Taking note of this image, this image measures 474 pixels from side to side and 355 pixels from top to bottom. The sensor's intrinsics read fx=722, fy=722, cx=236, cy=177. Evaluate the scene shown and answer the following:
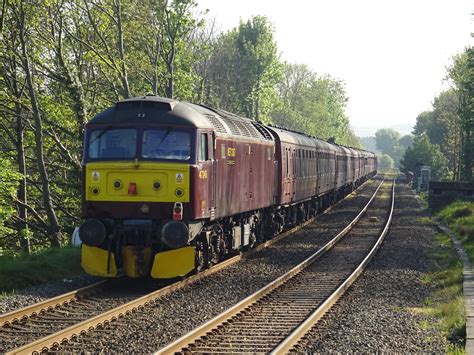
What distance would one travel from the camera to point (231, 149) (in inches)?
A: 618

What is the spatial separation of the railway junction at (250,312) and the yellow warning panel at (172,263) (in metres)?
0.29

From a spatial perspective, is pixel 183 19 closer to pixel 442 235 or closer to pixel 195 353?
pixel 442 235

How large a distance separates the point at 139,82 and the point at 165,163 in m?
26.3

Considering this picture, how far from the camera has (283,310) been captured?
11422mm

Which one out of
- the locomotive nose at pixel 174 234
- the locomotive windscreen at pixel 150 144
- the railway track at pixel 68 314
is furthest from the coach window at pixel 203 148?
the railway track at pixel 68 314

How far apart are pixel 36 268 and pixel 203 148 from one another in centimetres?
411

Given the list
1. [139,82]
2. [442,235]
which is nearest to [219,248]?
[442,235]

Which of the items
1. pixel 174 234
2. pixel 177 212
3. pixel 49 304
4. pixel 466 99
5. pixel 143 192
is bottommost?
pixel 49 304

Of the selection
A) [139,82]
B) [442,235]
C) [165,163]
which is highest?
[139,82]

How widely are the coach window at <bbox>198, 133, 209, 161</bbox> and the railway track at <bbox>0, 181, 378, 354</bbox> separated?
7.68ft

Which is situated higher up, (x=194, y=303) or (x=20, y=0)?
(x=20, y=0)

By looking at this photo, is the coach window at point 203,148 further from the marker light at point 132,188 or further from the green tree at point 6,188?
the green tree at point 6,188

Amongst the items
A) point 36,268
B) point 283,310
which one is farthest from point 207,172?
point 36,268

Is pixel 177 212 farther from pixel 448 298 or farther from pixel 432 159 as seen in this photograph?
pixel 432 159
